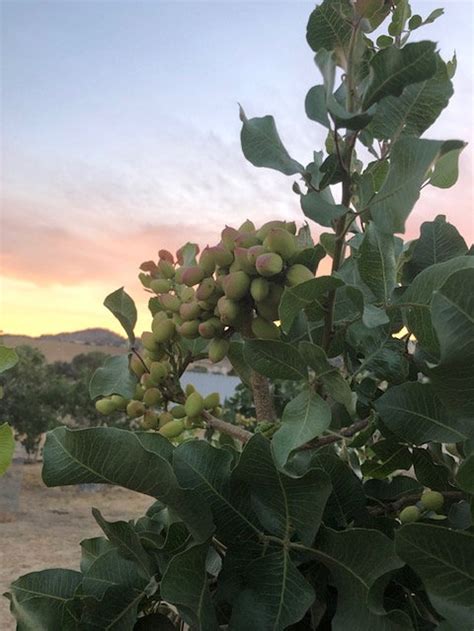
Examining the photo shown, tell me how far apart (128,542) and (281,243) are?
10.4 inches

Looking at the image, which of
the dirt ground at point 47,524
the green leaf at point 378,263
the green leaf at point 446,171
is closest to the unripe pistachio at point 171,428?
the green leaf at point 378,263

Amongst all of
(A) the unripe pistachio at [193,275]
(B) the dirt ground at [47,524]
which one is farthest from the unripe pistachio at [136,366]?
(B) the dirt ground at [47,524]

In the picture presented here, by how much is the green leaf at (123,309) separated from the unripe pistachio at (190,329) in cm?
8

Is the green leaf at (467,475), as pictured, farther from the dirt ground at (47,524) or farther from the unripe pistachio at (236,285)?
the dirt ground at (47,524)

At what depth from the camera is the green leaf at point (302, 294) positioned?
49cm

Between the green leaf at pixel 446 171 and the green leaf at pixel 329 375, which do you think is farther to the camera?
the green leaf at pixel 446 171

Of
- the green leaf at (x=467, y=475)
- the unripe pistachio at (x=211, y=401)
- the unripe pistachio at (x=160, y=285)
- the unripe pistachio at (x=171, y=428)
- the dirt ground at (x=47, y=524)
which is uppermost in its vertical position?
the unripe pistachio at (x=160, y=285)

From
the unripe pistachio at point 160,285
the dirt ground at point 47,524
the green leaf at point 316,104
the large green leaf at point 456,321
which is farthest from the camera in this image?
the dirt ground at point 47,524

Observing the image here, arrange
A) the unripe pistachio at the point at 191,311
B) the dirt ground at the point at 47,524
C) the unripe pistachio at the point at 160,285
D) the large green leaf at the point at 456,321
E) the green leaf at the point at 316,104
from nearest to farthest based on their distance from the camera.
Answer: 1. the large green leaf at the point at 456,321
2. the green leaf at the point at 316,104
3. the unripe pistachio at the point at 191,311
4. the unripe pistachio at the point at 160,285
5. the dirt ground at the point at 47,524

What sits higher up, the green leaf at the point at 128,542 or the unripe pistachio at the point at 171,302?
the unripe pistachio at the point at 171,302

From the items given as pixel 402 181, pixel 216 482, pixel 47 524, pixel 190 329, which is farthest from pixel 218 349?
pixel 47 524

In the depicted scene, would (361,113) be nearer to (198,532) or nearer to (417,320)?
(417,320)

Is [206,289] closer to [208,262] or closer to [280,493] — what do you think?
[208,262]

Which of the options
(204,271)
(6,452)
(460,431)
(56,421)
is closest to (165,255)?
(204,271)
